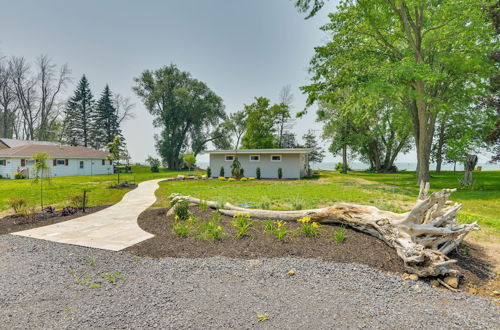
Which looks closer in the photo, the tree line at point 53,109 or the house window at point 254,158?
the house window at point 254,158

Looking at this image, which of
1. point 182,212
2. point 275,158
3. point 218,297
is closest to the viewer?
point 218,297

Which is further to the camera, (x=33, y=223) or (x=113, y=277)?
(x=33, y=223)

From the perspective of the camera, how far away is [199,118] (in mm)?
33750

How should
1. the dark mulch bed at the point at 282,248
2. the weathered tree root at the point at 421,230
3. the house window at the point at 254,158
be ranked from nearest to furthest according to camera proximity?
the weathered tree root at the point at 421,230
the dark mulch bed at the point at 282,248
the house window at the point at 254,158

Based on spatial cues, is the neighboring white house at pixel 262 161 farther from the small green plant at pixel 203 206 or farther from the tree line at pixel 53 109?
the tree line at pixel 53 109

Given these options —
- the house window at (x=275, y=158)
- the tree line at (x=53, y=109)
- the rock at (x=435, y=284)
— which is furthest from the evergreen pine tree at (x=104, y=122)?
the rock at (x=435, y=284)

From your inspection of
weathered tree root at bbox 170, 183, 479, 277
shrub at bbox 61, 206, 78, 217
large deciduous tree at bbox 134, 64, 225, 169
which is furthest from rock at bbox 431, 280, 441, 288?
large deciduous tree at bbox 134, 64, 225, 169

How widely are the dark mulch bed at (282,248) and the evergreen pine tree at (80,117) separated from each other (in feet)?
129

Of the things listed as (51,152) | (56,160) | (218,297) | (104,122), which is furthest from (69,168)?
(218,297)

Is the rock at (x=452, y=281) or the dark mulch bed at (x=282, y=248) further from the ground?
the dark mulch bed at (x=282, y=248)

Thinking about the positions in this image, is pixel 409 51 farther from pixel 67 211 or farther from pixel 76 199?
pixel 67 211

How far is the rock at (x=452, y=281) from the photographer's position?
2.68 metres

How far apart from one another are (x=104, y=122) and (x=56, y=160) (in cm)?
1710

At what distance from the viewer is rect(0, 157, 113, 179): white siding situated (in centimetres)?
1906
